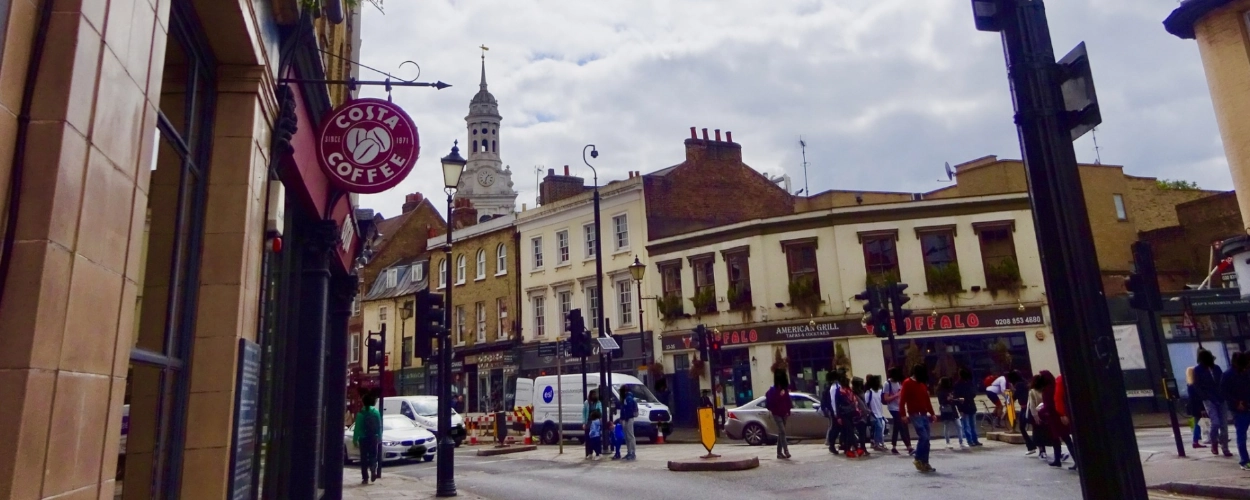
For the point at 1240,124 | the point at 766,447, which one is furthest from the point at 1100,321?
the point at 1240,124

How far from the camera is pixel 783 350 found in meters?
30.0

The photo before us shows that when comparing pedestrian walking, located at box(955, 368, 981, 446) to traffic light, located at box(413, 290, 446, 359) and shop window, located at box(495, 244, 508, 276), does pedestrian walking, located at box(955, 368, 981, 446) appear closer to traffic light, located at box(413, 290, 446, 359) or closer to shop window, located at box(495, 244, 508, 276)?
traffic light, located at box(413, 290, 446, 359)

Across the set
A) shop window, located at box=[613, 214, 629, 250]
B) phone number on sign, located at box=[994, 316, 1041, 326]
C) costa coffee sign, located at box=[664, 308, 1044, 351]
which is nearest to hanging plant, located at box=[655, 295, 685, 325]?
costa coffee sign, located at box=[664, 308, 1044, 351]

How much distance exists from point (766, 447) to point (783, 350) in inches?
420

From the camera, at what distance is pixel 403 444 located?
792 inches

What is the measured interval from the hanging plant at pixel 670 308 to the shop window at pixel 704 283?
0.66 m

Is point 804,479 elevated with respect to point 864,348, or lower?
lower

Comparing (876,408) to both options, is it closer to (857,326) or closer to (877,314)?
(877,314)

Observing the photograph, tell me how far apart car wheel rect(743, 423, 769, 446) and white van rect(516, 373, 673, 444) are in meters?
3.91

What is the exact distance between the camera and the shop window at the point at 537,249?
37922 millimetres

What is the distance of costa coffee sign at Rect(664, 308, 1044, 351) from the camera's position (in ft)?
92.1

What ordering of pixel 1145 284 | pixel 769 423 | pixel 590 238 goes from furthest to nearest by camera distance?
1. pixel 590 238
2. pixel 769 423
3. pixel 1145 284

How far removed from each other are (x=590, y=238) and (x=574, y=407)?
37.2ft

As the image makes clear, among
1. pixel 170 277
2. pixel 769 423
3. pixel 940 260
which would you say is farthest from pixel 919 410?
pixel 940 260
